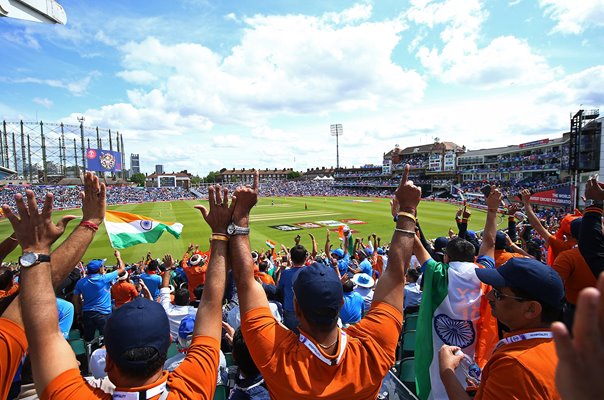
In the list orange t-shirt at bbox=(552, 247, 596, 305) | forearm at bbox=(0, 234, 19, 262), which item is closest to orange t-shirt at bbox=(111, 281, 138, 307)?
forearm at bbox=(0, 234, 19, 262)

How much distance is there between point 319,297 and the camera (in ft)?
6.11

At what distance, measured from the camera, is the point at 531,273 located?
6.95ft

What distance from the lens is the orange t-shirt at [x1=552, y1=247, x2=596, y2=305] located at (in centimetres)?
388

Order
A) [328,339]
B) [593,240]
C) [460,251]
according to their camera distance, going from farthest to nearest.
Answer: [460,251] < [593,240] < [328,339]

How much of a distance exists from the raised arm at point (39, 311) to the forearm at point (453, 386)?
2258 millimetres

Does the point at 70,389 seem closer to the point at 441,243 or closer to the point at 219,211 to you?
the point at 219,211

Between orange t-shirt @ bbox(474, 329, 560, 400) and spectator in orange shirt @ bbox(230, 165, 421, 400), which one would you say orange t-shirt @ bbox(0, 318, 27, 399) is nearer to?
spectator in orange shirt @ bbox(230, 165, 421, 400)

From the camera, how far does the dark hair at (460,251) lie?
137 inches

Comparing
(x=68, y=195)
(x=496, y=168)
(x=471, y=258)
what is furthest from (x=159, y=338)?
(x=496, y=168)

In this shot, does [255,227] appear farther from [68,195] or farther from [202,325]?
[68,195]

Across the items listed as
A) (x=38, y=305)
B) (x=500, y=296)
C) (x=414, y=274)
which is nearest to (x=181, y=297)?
(x=38, y=305)

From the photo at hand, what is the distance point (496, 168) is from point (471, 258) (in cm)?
7442

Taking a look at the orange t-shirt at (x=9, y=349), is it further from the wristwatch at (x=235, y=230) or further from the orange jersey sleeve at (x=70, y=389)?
the wristwatch at (x=235, y=230)

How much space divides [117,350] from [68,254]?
90 cm
